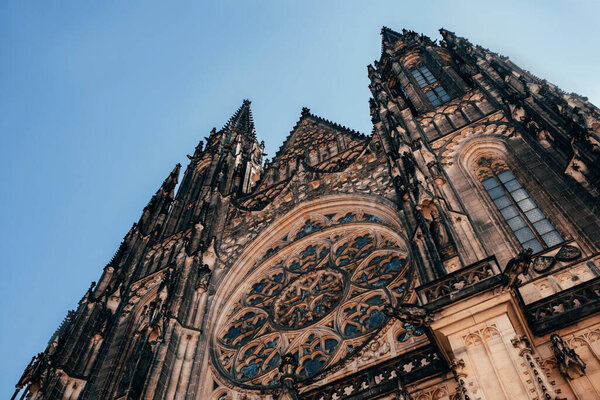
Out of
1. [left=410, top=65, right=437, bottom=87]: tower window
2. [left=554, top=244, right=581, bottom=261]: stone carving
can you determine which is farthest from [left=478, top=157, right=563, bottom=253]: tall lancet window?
[left=410, top=65, right=437, bottom=87]: tower window

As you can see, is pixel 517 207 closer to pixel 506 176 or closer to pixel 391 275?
pixel 506 176

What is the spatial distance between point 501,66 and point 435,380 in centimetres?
995

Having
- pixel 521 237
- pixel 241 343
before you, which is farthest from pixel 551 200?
pixel 241 343

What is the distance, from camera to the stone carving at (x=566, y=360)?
553 cm

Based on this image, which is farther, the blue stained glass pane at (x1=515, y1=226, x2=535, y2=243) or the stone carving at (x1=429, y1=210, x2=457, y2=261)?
the blue stained glass pane at (x1=515, y1=226, x2=535, y2=243)

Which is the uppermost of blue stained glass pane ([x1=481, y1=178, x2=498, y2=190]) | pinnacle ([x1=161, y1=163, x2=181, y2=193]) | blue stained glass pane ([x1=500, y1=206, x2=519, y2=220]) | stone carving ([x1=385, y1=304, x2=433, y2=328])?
pinnacle ([x1=161, y1=163, x2=181, y2=193])

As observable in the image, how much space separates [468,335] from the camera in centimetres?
570

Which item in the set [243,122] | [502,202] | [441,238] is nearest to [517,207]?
[502,202]

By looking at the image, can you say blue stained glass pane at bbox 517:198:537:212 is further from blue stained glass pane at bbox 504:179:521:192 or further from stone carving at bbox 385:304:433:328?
stone carving at bbox 385:304:433:328

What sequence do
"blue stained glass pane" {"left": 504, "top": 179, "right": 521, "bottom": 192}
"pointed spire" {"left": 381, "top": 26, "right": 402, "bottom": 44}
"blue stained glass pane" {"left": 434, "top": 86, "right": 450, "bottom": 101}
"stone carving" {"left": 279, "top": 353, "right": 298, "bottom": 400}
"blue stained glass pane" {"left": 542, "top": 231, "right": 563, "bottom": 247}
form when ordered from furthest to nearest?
"pointed spire" {"left": 381, "top": 26, "right": 402, "bottom": 44}
"blue stained glass pane" {"left": 434, "top": 86, "right": 450, "bottom": 101}
"blue stained glass pane" {"left": 504, "top": 179, "right": 521, "bottom": 192}
"blue stained glass pane" {"left": 542, "top": 231, "right": 563, "bottom": 247}
"stone carving" {"left": 279, "top": 353, "right": 298, "bottom": 400}

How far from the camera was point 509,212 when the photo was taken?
9734 mm

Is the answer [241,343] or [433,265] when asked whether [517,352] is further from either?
[241,343]

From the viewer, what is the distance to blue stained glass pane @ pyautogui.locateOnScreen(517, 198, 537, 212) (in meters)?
9.61

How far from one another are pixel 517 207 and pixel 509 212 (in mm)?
181
